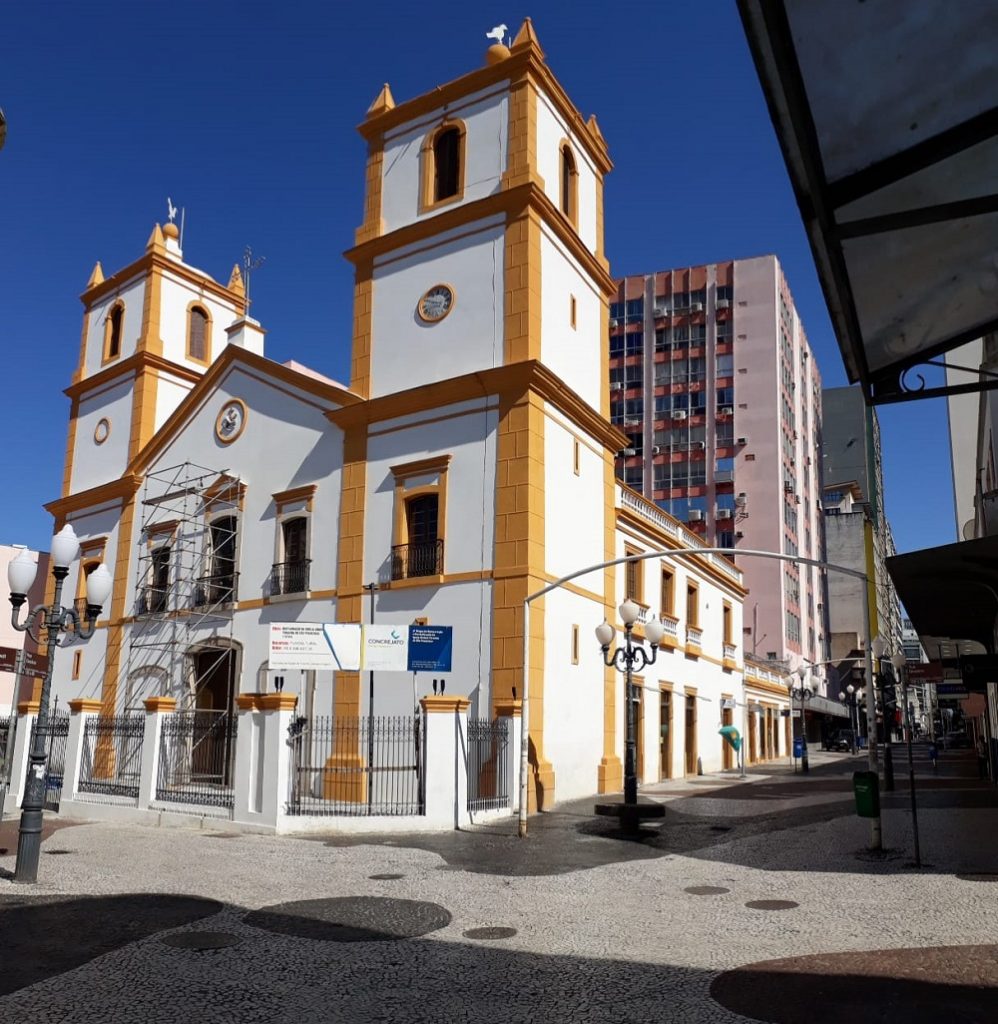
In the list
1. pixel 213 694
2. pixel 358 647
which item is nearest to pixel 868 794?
Answer: pixel 358 647

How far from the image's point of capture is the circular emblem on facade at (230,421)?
28.1m

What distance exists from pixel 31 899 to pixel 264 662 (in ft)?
48.6

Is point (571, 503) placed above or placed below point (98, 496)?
below

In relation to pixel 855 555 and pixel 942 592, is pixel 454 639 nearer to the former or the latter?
pixel 942 592

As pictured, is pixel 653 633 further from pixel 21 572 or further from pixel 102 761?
pixel 102 761

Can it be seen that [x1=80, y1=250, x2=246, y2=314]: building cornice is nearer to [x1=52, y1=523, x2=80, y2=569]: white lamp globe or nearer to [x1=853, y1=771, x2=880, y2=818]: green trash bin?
[x1=52, y1=523, x2=80, y2=569]: white lamp globe

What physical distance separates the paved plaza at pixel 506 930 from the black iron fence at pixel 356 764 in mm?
2279

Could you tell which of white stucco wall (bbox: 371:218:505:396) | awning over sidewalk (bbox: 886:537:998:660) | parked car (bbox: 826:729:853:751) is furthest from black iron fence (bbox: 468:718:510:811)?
parked car (bbox: 826:729:853:751)

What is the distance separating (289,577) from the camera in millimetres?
25516

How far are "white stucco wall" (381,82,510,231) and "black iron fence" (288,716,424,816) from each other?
42.1 ft

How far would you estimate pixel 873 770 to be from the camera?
1348 centimetres

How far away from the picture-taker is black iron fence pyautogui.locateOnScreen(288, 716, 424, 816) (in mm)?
18531

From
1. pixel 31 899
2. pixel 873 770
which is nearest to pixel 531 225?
pixel 873 770

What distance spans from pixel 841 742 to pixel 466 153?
50.6 meters
